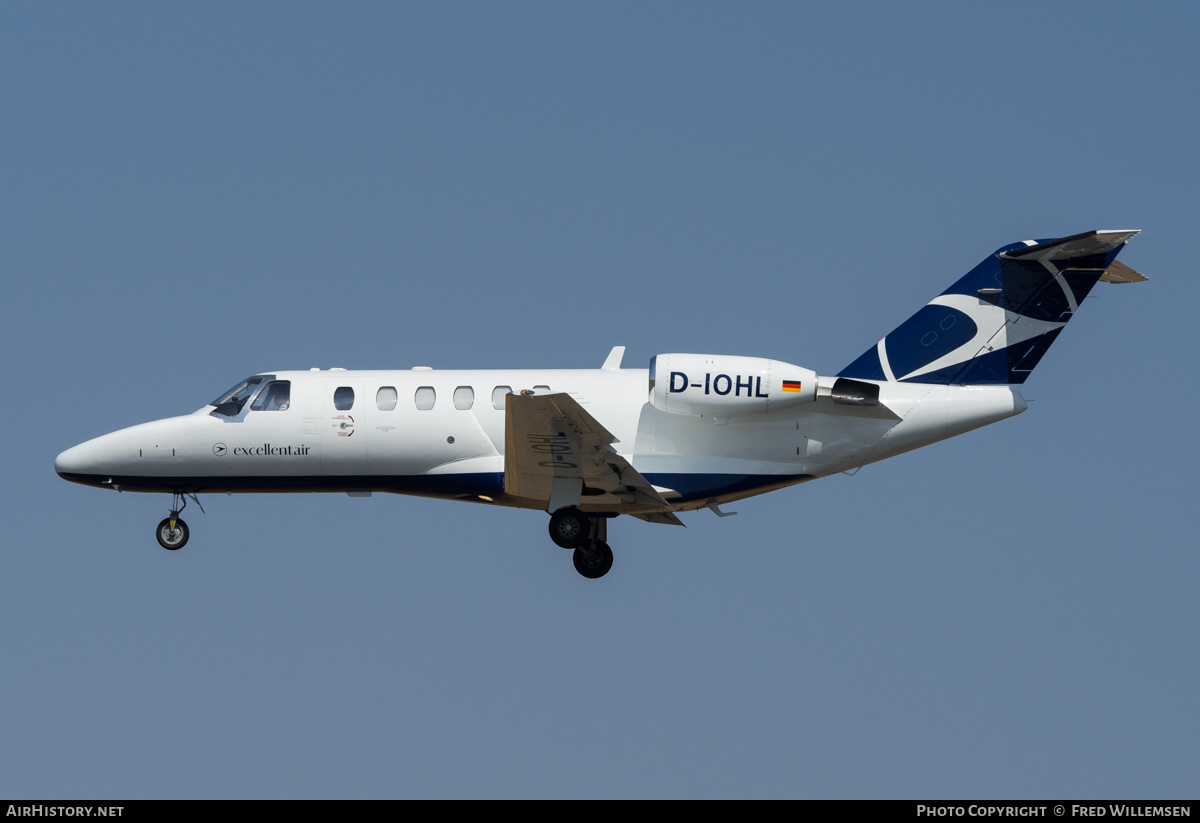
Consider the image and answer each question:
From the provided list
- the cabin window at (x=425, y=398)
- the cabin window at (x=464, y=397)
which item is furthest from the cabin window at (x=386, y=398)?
the cabin window at (x=464, y=397)

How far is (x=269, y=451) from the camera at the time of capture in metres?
25.3

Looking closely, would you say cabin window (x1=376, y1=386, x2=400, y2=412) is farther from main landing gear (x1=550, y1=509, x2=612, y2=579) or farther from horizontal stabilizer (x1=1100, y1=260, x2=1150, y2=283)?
horizontal stabilizer (x1=1100, y1=260, x2=1150, y2=283)

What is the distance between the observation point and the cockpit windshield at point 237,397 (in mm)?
25594

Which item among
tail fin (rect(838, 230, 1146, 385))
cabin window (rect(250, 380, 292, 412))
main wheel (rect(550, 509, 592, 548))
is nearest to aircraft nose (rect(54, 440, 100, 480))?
cabin window (rect(250, 380, 292, 412))

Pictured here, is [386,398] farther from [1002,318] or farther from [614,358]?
[1002,318]

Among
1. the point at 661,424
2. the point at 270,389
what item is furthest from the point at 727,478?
the point at 270,389

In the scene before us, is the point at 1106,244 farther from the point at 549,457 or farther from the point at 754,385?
the point at 549,457

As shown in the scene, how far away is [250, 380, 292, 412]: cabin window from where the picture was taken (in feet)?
83.3

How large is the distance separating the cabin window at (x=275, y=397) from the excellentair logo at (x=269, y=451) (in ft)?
2.01

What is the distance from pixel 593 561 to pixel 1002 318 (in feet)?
24.7

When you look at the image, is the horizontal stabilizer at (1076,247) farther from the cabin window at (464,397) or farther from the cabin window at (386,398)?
the cabin window at (386,398)

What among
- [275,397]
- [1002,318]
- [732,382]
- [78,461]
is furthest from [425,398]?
[1002,318]

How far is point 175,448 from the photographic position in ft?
84.0

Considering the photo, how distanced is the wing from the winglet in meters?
1.97
